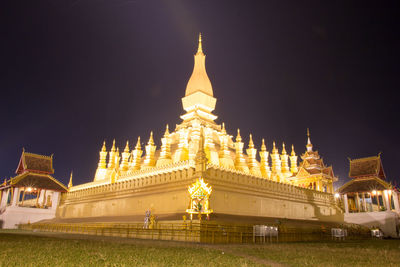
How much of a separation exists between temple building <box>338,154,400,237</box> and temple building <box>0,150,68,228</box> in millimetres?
32839

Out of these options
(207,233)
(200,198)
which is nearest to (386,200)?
(200,198)

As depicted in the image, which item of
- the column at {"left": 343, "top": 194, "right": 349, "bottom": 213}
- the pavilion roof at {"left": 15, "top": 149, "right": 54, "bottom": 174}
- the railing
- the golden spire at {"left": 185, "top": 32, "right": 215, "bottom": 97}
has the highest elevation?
the golden spire at {"left": 185, "top": 32, "right": 215, "bottom": 97}

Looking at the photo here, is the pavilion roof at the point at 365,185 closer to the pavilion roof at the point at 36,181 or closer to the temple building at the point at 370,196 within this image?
the temple building at the point at 370,196

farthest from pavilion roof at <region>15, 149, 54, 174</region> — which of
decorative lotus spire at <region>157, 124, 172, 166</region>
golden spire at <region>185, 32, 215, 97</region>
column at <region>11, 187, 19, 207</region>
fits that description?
golden spire at <region>185, 32, 215, 97</region>

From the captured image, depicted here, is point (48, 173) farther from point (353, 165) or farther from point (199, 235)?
point (353, 165)

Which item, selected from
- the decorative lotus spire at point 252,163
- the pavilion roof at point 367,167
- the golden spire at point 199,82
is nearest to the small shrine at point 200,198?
the decorative lotus spire at point 252,163

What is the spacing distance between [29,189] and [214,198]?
25664 millimetres

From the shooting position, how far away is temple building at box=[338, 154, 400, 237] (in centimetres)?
2838

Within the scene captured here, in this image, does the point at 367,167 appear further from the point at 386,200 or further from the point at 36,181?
the point at 36,181

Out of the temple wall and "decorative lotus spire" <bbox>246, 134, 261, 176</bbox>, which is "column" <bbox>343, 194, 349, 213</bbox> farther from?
"decorative lotus spire" <bbox>246, 134, 261, 176</bbox>

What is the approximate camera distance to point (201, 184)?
17.2 meters

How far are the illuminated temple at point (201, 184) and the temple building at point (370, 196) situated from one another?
2.19 meters

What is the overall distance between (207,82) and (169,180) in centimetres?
2053

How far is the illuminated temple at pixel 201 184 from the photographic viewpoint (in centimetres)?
2061
